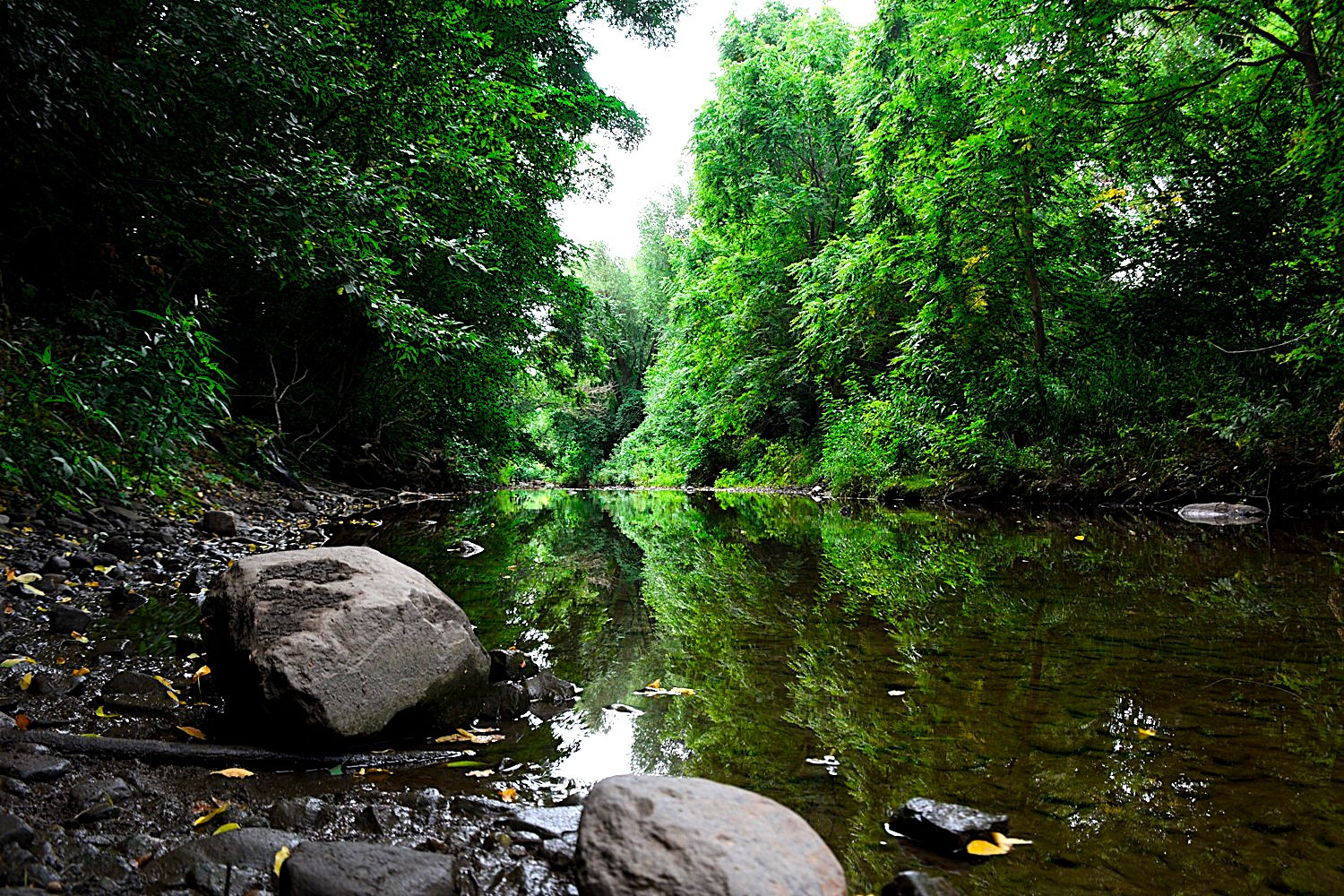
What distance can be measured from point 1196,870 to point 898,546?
5.32 metres

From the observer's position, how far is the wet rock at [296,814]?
172 cm

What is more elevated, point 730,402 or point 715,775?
point 730,402

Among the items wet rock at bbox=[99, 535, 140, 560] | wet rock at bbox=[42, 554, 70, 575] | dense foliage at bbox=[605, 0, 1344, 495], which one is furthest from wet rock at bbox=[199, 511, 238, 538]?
dense foliage at bbox=[605, 0, 1344, 495]

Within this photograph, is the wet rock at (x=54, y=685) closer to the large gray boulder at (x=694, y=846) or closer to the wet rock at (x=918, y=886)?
the large gray boulder at (x=694, y=846)

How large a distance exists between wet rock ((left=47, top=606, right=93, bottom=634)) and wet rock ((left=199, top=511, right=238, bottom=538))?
2574mm

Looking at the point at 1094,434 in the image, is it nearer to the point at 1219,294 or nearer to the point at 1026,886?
the point at 1219,294

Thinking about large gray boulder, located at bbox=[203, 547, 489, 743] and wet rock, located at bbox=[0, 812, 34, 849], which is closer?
wet rock, located at bbox=[0, 812, 34, 849]

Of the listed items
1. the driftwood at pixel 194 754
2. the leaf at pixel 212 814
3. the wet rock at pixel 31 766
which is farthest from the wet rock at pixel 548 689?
the wet rock at pixel 31 766

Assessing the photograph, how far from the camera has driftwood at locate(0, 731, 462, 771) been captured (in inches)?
77.5

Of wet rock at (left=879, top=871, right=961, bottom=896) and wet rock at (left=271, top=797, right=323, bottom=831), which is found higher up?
wet rock at (left=879, top=871, right=961, bottom=896)

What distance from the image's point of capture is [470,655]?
8.48 ft

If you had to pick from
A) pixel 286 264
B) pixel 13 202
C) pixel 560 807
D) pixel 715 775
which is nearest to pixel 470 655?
pixel 560 807

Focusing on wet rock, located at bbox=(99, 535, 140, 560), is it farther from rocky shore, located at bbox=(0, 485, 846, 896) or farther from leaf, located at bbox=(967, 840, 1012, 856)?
leaf, located at bbox=(967, 840, 1012, 856)

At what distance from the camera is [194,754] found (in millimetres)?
2023
